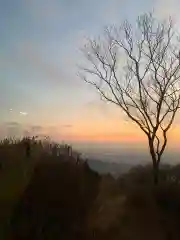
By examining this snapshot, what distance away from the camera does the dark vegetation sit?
23.4ft

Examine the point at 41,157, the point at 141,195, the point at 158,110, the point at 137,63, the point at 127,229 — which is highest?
the point at 137,63

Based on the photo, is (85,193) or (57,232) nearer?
(57,232)

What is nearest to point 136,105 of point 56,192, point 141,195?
point 141,195

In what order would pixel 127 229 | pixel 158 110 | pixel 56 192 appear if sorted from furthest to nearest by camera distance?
1. pixel 158 110
2. pixel 127 229
3. pixel 56 192

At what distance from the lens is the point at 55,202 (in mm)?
7773

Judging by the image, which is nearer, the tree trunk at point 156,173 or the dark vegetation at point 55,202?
the dark vegetation at point 55,202

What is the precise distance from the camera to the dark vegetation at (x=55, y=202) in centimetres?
713

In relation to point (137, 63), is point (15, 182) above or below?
below

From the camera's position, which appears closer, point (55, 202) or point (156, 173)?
point (55, 202)

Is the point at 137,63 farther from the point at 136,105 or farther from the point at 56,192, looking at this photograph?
the point at 56,192

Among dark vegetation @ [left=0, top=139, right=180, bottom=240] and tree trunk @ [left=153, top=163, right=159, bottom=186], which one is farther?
tree trunk @ [left=153, top=163, right=159, bottom=186]

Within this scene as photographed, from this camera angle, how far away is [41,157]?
800 centimetres

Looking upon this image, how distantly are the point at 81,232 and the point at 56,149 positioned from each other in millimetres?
1993

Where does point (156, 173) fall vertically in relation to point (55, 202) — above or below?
above
